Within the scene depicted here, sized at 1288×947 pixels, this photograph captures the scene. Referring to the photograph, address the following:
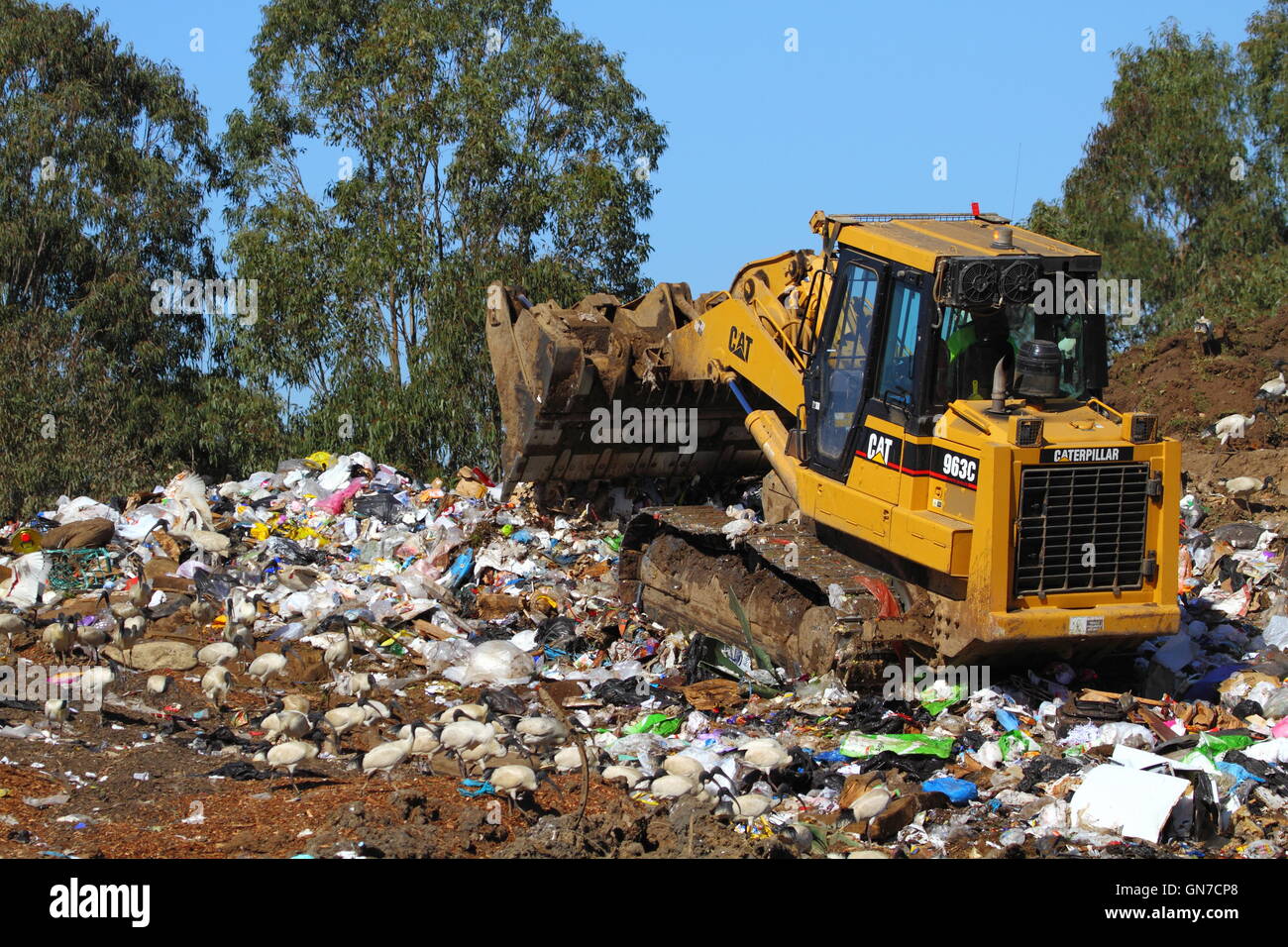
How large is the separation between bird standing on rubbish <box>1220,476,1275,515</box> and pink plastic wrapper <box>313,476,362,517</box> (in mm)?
8040

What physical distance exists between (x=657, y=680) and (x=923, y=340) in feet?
9.74

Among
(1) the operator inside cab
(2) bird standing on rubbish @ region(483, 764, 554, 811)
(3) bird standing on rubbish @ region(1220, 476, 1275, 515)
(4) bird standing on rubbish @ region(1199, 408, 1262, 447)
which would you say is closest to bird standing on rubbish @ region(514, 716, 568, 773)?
(2) bird standing on rubbish @ region(483, 764, 554, 811)

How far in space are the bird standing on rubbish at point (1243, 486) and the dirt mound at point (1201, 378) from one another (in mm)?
1446

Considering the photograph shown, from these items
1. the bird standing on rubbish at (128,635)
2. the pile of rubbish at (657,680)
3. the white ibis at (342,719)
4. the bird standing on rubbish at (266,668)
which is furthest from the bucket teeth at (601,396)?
the white ibis at (342,719)

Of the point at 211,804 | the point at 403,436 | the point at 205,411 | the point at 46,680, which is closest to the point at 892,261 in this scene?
the point at 211,804

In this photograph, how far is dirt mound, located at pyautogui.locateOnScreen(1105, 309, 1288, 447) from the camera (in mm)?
16062

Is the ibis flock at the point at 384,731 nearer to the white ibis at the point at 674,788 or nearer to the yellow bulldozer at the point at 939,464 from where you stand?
the white ibis at the point at 674,788

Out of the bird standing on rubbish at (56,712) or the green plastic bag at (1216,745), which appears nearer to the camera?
the green plastic bag at (1216,745)

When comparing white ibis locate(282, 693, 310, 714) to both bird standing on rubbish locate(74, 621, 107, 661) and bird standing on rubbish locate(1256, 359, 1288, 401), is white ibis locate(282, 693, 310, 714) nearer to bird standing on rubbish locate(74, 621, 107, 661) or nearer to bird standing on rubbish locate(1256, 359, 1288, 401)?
bird standing on rubbish locate(74, 621, 107, 661)

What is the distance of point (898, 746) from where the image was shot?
764 centimetres

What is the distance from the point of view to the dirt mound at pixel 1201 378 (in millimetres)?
16062

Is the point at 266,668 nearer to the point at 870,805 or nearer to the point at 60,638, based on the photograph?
the point at 60,638

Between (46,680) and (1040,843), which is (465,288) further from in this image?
(1040,843)

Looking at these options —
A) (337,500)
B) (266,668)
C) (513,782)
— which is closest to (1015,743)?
(513,782)
